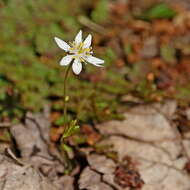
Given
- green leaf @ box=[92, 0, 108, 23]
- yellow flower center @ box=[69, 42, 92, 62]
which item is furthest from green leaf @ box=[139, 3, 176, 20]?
yellow flower center @ box=[69, 42, 92, 62]

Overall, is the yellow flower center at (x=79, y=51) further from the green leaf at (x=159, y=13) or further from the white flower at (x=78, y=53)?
the green leaf at (x=159, y=13)

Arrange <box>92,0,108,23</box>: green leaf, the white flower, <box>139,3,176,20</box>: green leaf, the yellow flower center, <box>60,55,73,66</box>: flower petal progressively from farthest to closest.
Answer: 1. <box>139,3,176,20</box>: green leaf
2. <box>92,0,108,23</box>: green leaf
3. the yellow flower center
4. the white flower
5. <box>60,55,73,66</box>: flower petal

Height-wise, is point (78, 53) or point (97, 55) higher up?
point (97, 55)

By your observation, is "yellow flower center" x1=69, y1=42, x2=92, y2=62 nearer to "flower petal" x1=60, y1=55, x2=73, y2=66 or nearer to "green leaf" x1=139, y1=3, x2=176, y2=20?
"flower petal" x1=60, y1=55, x2=73, y2=66

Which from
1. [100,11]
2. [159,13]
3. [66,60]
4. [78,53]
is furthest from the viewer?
[159,13]

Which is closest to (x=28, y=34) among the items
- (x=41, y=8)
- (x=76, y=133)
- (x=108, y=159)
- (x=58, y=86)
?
(x=41, y=8)

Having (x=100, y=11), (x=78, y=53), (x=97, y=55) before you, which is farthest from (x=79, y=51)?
(x=100, y=11)

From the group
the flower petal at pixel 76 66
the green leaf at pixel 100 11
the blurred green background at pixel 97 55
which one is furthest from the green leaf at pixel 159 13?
the flower petal at pixel 76 66

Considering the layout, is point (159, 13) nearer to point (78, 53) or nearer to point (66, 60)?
point (78, 53)

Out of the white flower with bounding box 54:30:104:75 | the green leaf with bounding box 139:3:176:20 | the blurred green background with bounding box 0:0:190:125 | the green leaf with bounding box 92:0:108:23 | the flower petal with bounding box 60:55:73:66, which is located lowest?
the flower petal with bounding box 60:55:73:66
